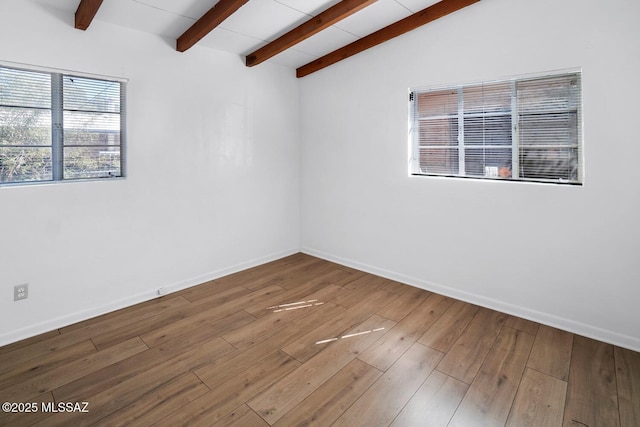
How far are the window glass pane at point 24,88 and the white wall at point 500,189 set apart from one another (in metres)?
2.81

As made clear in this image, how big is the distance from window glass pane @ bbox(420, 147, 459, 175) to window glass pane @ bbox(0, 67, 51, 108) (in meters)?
3.42

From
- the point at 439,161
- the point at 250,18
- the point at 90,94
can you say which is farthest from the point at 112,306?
the point at 439,161

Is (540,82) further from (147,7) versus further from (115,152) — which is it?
(115,152)

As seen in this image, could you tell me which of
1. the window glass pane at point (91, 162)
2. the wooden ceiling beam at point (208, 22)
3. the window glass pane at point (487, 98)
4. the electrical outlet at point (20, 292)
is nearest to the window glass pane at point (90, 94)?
the window glass pane at point (91, 162)

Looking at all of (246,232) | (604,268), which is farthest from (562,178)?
(246,232)

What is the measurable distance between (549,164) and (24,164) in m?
4.25

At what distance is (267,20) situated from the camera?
3.17 m

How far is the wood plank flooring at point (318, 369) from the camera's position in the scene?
6.09 ft

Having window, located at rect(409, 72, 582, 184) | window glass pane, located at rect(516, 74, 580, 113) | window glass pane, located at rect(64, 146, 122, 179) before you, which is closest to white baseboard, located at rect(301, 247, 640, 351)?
window, located at rect(409, 72, 582, 184)

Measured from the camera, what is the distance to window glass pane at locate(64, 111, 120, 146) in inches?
110

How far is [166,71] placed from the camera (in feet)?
10.7

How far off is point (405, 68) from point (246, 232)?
8.57 feet

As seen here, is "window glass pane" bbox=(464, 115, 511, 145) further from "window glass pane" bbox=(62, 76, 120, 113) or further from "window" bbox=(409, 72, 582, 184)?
"window glass pane" bbox=(62, 76, 120, 113)

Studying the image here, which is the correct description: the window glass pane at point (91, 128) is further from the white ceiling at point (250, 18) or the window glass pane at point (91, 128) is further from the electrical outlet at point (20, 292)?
the electrical outlet at point (20, 292)
